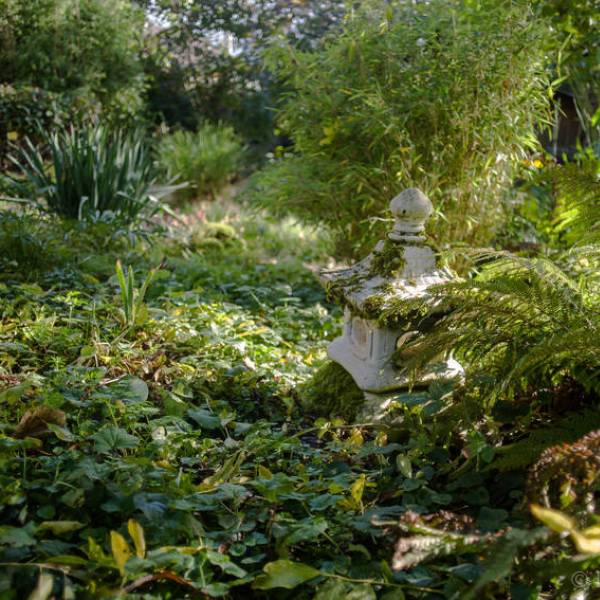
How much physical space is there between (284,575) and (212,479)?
43cm

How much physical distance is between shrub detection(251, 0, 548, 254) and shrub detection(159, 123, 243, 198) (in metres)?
4.33

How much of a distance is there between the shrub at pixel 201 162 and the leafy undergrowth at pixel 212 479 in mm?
6200

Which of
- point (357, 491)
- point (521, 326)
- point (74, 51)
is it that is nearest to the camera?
point (357, 491)

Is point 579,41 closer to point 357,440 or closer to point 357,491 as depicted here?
point 357,440

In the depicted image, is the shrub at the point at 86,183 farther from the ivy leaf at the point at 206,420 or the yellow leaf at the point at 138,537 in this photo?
the yellow leaf at the point at 138,537

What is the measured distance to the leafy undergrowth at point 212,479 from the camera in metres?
1.37

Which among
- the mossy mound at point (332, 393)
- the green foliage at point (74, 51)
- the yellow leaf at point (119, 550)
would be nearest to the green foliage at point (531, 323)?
the mossy mound at point (332, 393)

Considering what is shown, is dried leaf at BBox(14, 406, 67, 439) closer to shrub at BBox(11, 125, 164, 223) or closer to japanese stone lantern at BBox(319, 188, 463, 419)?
japanese stone lantern at BBox(319, 188, 463, 419)

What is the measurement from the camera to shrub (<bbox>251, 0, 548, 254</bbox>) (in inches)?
168

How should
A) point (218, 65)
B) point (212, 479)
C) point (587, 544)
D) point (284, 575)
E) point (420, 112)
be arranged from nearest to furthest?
point (587, 544) → point (284, 575) → point (212, 479) → point (420, 112) → point (218, 65)

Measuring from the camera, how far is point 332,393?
8.74 feet

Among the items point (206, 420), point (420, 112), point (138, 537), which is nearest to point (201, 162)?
point (420, 112)

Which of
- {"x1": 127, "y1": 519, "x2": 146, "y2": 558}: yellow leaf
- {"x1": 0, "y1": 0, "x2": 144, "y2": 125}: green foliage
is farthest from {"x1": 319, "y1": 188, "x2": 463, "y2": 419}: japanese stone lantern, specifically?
{"x1": 0, "y1": 0, "x2": 144, "y2": 125}: green foliage

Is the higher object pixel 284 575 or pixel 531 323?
pixel 531 323
